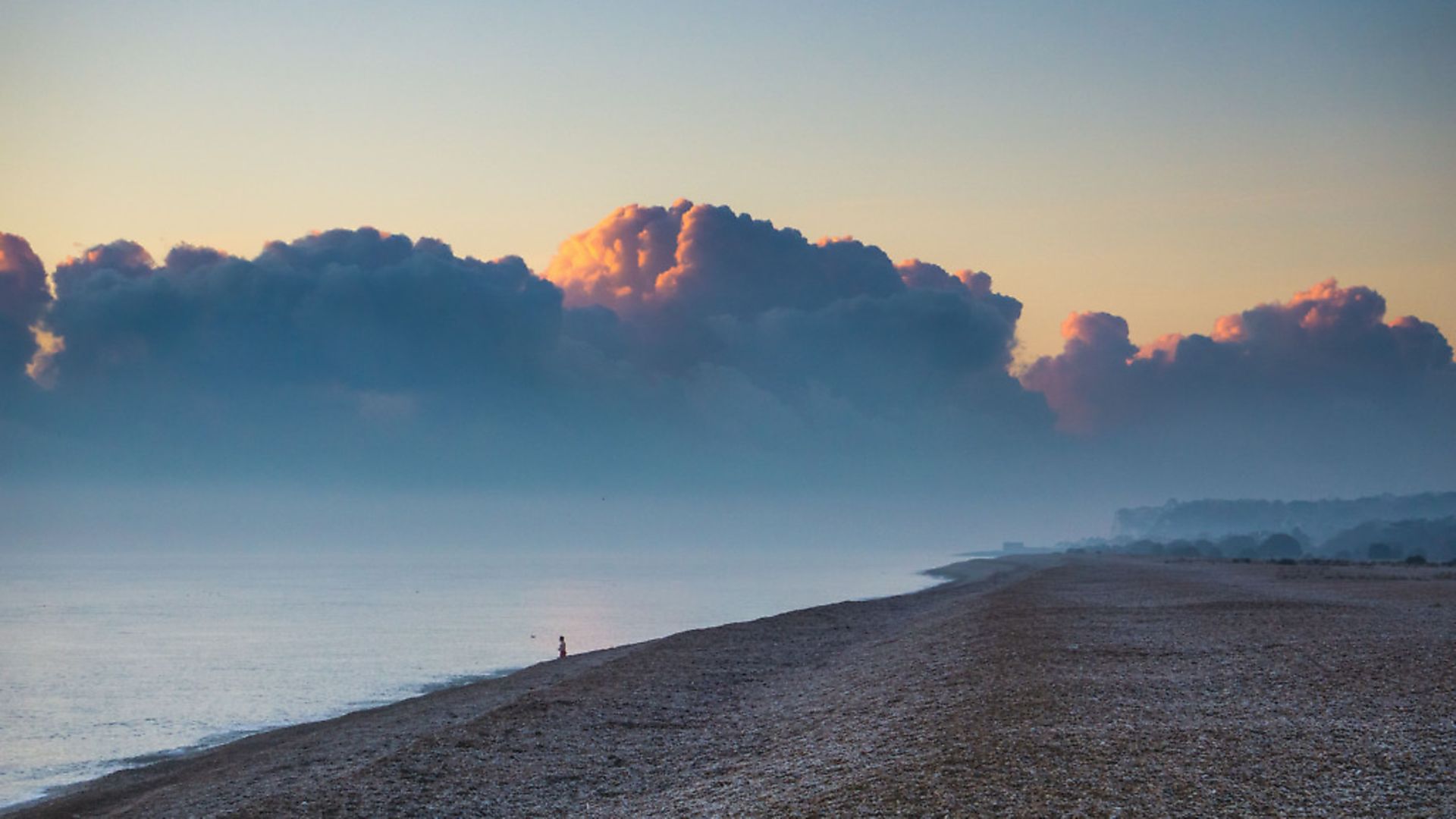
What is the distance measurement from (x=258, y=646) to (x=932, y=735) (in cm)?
6808

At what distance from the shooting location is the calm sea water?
44219 millimetres

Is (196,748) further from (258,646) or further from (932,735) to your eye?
(258,646)

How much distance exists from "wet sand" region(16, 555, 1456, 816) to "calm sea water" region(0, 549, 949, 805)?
7.82 metres

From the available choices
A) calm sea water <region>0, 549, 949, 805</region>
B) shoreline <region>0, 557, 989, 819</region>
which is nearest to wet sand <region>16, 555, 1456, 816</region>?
shoreline <region>0, 557, 989, 819</region>

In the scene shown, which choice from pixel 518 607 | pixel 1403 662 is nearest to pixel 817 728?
pixel 1403 662

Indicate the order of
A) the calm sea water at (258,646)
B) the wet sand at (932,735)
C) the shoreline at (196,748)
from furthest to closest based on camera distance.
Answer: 1. the calm sea water at (258,646)
2. the shoreline at (196,748)
3. the wet sand at (932,735)

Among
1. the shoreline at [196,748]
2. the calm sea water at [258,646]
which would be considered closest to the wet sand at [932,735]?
the shoreline at [196,748]

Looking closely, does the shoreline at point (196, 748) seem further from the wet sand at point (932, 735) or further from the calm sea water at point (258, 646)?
the wet sand at point (932, 735)

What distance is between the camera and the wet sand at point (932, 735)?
17.1 meters

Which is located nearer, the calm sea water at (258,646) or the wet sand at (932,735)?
the wet sand at (932,735)

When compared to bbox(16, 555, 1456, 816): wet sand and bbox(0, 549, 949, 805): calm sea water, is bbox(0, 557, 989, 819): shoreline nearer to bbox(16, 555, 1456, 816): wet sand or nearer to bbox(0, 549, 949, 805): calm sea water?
bbox(0, 549, 949, 805): calm sea water

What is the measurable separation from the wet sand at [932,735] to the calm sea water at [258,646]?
782cm

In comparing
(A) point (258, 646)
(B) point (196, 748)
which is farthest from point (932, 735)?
(A) point (258, 646)

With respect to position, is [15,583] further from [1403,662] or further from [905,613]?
[1403,662]
